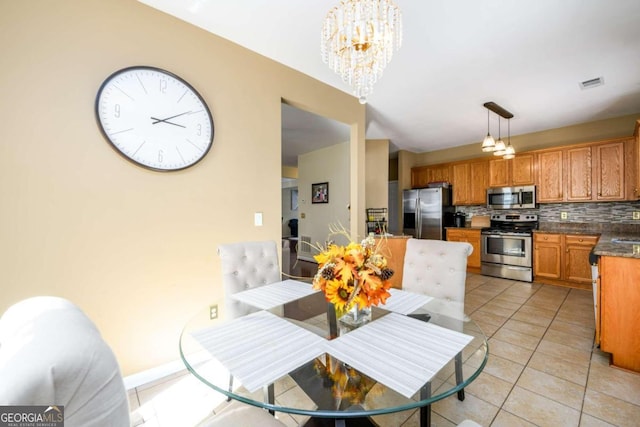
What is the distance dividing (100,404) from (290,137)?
5.00 metres

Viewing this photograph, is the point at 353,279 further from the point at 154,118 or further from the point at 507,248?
the point at 507,248

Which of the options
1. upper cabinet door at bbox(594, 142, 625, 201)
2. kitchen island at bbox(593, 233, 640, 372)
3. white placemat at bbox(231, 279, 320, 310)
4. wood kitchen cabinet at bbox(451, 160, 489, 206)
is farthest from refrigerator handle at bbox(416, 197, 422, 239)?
white placemat at bbox(231, 279, 320, 310)

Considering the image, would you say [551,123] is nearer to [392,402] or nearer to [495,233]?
[495,233]

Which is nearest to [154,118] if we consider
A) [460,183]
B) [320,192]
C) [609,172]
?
[320,192]

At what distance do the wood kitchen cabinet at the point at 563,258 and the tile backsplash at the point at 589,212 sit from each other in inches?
28.1

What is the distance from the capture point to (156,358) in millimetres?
1924

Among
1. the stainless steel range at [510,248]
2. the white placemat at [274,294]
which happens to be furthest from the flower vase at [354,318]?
the stainless steel range at [510,248]

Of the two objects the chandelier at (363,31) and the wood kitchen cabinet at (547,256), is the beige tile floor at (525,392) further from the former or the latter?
the chandelier at (363,31)

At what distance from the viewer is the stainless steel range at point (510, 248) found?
4273 mm

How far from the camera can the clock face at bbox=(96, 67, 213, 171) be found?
5.73ft

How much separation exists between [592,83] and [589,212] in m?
2.27

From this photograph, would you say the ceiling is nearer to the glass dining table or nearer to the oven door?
the oven door

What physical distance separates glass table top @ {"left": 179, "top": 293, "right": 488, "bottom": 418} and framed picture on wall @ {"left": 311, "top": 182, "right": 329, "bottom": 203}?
186 inches

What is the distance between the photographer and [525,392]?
175cm
